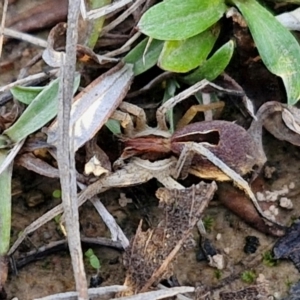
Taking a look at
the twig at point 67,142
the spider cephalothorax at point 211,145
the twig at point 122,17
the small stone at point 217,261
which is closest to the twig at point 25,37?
the twig at point 122,17

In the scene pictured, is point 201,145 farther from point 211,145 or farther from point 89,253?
point 89,253

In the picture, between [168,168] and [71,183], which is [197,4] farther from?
[71,183]

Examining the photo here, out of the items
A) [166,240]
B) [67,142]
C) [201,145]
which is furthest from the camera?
[201,145]

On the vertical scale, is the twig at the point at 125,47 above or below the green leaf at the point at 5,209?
above

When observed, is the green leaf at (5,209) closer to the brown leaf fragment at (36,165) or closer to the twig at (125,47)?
the brown leaf fragment at (36,165)

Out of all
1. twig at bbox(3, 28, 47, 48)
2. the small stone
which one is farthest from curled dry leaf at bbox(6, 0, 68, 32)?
the small stone

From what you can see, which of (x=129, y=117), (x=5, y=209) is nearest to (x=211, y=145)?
(x=129, y=117)

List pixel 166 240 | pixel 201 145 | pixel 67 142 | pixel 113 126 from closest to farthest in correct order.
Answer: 1. pixel 67 142
2. pixel 166 240
3. pixel 201 145
4. pixel 113 126
